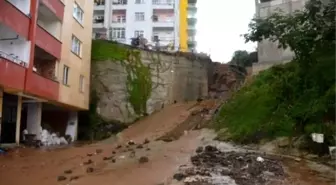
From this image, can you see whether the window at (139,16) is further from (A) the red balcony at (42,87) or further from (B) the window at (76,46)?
(A) the red balcony at (42,87)

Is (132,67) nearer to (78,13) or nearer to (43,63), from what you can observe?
(78,13)

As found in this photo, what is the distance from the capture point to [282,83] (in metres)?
20.8

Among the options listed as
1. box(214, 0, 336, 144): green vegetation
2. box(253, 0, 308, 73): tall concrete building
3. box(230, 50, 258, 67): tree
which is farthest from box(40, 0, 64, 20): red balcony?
box(230, 50, 258, 67): tree

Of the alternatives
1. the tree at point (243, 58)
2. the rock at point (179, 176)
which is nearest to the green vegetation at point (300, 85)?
the rock at point (179, 176)

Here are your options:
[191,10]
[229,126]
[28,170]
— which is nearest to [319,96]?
[229,126]

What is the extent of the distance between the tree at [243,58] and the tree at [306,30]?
87.4 feet

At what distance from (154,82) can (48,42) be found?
1211cm

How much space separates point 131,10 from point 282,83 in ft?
143

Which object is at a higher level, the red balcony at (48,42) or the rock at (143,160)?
the red balcony at (48,42)

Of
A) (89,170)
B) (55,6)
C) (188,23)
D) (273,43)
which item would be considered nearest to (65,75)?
(55,6)

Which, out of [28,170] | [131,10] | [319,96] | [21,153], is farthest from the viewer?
[131,10]

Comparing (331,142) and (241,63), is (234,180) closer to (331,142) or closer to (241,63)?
(331,142)

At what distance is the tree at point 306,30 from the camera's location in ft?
56.3

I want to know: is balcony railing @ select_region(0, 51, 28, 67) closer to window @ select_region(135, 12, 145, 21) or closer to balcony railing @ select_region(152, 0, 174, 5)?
window @ select_region(135, 12, 145, 21)
